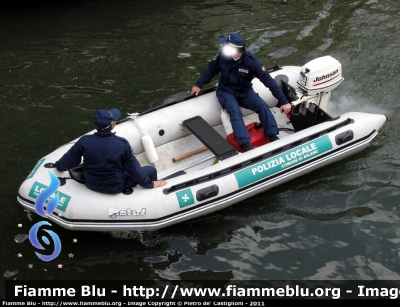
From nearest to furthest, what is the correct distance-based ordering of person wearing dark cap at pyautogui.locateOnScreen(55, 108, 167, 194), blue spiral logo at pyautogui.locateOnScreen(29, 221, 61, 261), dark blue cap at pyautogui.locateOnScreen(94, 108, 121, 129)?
dark blue cap at pyautogui.locateOnScreen(94, 108, 121, 129) → person wearing dark cap at pyautogui.locateOnScreen(55, 108, 167, 194) → blue spiral logo at pyautogui.locateOnScreen(29, 221, 61, 261)

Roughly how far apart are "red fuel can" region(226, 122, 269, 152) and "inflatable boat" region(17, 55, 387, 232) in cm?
1

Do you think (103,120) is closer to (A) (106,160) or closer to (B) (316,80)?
(A) (106,160)

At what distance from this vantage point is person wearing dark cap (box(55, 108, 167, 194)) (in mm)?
4684

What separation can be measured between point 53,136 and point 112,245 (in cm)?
225

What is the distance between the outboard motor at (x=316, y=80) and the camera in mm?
6102

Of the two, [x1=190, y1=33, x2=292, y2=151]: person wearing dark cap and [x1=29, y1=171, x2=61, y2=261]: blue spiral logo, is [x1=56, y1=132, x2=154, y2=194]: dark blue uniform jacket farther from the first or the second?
[x1=190, y1=33, x2=292, y2=151]: person wearing dark cap

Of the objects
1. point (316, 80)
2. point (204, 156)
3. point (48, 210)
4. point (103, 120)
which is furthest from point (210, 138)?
point (48, 210)

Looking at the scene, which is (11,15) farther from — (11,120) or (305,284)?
(305,284)

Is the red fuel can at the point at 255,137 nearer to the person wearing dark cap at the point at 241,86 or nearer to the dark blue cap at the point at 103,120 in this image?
the person wearing dark cap at the point at 241,86

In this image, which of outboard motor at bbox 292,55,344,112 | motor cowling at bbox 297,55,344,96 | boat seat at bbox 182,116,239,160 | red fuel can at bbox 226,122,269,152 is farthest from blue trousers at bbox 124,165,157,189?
motor cowling at bbox 297,55,344,96

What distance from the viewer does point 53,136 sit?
22.6 feet

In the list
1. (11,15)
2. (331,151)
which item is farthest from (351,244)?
(11,15)

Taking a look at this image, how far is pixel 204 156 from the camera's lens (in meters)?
6.26

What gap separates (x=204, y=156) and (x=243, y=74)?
43.0 inches
